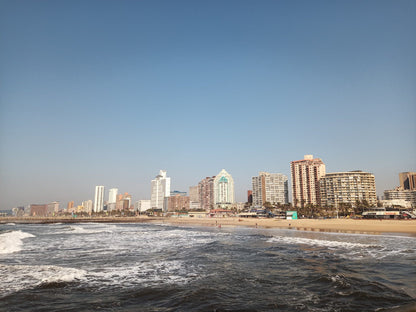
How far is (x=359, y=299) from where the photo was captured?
1012cm

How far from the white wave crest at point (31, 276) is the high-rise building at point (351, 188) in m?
145

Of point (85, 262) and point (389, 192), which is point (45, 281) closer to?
point (85, 262)

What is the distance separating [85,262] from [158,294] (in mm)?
9992

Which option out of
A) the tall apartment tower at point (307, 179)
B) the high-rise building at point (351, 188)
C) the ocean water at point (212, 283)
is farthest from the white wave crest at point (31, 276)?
the tall apartment tower at point (307, 179)

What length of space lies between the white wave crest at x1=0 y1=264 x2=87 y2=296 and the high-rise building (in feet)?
477

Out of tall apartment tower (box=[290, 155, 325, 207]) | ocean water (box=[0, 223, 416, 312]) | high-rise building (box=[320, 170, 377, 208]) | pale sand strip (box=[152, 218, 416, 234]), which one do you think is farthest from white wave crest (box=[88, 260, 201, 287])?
tall apartment tower (box=[290, 155, 325, 207])

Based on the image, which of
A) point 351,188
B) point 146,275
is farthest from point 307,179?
point 146,275

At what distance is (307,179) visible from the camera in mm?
162250

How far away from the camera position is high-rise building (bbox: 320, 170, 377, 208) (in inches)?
5522

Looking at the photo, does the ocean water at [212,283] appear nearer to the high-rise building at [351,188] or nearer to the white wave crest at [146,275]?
the white wave crest at [146,275]

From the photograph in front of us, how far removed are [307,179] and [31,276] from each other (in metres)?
165

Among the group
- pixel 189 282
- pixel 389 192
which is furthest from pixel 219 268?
pixel 389 192

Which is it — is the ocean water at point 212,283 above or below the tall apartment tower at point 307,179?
below

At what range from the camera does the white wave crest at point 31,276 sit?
40.7ft
